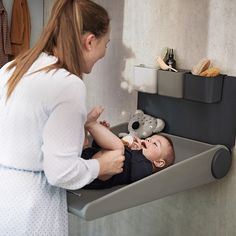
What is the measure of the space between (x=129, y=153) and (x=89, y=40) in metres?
0.47

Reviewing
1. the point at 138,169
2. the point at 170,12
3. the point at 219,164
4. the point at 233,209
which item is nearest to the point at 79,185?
the point at 138,169

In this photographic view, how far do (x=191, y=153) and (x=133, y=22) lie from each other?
0.74 metres

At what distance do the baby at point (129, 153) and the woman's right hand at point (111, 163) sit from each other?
0.09 metres

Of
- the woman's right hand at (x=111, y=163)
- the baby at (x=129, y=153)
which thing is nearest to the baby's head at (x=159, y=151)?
the baby at (x=129, y=153)

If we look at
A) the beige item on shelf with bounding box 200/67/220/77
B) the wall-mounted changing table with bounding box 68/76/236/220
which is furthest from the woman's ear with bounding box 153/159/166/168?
the beige item on shelf with bounding box 200/67/220/77

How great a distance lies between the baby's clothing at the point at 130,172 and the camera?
4.87 feet

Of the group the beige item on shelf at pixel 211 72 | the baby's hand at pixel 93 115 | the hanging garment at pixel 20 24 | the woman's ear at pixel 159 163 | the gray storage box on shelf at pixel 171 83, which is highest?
the hanging garment at pixel 20 24

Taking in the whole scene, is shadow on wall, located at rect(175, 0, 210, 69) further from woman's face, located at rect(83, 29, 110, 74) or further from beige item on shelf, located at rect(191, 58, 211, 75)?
woman's face, located at rect(83, 29, 110, 74)

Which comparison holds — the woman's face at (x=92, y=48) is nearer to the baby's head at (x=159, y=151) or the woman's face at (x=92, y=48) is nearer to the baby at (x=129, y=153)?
the baby at (x=129, y=153)

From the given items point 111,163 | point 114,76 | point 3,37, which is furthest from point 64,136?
point 3,37

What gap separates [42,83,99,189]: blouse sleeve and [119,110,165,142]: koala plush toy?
0.69 meters

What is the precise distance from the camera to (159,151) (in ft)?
5.50

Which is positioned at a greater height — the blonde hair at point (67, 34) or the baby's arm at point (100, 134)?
the blonde hair at point (67, 34)

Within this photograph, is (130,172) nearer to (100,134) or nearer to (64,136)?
(100,134)
